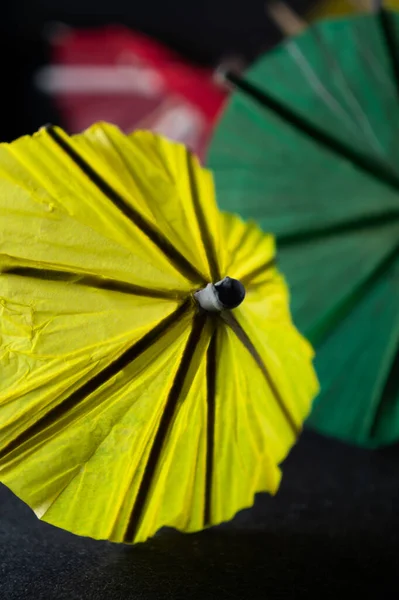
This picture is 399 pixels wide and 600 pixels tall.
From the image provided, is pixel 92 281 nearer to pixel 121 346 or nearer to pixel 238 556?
pixel 121 346

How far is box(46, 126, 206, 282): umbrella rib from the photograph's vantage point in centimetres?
57

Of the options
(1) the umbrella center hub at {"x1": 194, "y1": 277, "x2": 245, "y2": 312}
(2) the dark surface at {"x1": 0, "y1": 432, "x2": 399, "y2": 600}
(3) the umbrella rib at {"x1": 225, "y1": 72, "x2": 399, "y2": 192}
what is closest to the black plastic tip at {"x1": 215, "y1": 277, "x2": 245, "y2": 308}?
(1) the umbrella center hub at {"x1": 194, "y1": 277, "x2": 245, "y2": 312}

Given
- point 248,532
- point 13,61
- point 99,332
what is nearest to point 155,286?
point 99,332

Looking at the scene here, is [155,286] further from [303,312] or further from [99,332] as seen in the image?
[303,312]

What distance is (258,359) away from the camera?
2.05 ft

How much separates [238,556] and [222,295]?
0.93 ft

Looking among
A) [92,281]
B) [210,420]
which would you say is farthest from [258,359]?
[92,281]

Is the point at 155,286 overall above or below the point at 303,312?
above

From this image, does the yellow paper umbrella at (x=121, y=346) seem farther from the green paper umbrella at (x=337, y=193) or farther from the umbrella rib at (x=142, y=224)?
the green paper umbrella at (x=337, y=193)

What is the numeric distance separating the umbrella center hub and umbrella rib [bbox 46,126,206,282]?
1.0 inches

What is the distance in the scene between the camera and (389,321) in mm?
855

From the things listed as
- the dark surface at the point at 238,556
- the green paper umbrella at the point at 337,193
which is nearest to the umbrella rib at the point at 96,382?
the dark surface at the point at 238,556

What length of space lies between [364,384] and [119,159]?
430 mm

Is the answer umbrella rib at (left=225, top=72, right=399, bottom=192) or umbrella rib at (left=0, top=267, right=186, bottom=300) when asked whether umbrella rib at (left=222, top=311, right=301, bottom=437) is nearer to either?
umbrella rib at (left=0, top=267, right=186, bottom=300)
